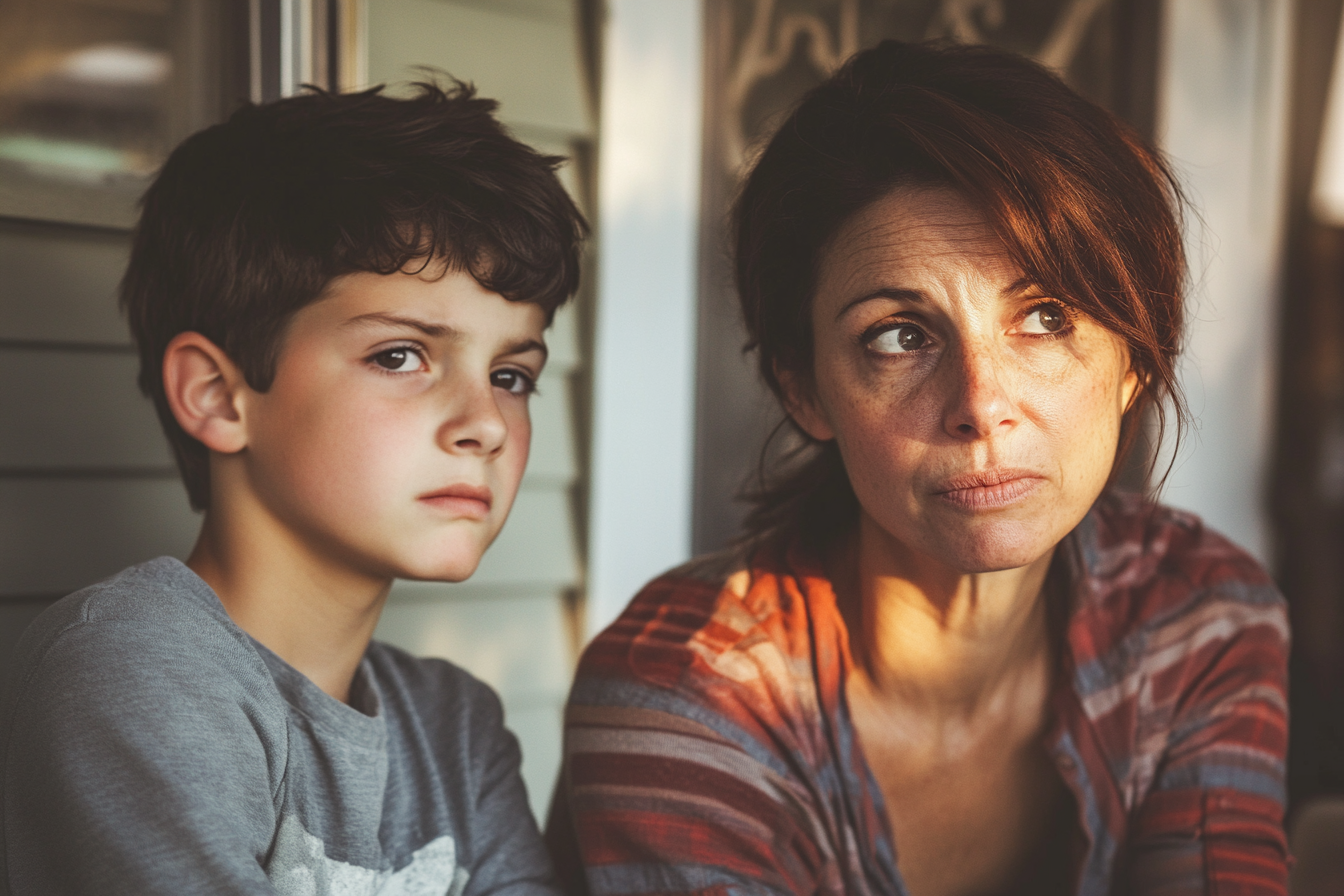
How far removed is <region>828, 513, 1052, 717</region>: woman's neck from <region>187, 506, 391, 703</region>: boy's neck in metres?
0.58

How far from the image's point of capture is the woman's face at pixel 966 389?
1140 mm

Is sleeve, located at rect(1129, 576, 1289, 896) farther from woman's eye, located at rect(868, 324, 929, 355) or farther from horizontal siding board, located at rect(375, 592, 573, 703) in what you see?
horizontal siding board, located at rect(375, 592, 573, 703)

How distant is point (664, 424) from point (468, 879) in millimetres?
1031

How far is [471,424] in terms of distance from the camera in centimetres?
117

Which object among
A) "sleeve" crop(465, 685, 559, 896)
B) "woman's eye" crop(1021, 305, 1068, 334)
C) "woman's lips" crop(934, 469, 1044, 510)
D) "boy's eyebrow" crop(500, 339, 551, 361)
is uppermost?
"woman's eye" crop(1021, 305, 1068, 334)

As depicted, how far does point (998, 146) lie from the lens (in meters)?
1.13

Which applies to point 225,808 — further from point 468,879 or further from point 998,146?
point 998,146

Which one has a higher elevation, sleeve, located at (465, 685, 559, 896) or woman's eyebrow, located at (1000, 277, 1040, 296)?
woman's eyebrow, located at (1000, 277, 1040, 296)

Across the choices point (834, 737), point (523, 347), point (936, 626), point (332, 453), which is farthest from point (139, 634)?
point (936, 626)

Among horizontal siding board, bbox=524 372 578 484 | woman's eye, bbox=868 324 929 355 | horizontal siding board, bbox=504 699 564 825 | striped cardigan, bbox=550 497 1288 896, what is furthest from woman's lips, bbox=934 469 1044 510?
horizontal siding board, bbox=504 699 564 825

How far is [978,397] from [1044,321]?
0.44 ft

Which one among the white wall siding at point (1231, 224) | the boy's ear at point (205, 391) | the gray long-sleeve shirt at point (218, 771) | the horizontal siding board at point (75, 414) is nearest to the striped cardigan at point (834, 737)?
the gray long-sleeve shirt at point (218, 771)

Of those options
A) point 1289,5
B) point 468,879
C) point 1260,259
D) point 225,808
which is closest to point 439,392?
point 225,808

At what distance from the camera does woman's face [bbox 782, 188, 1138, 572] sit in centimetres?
114
